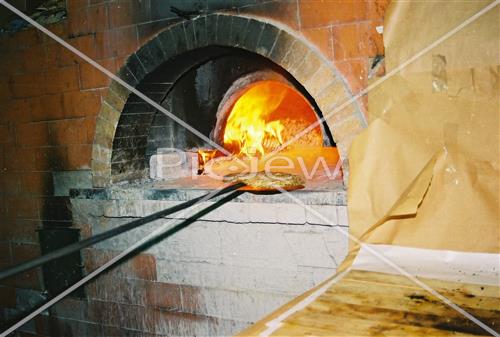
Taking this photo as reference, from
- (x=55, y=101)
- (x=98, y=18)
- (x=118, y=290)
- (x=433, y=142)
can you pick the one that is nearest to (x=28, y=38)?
(x=55, y=101)

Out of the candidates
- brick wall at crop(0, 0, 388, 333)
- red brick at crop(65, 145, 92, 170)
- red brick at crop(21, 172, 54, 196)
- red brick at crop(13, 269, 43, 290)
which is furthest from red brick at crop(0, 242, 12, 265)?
red brick at crop(65, 145, 92, 170)

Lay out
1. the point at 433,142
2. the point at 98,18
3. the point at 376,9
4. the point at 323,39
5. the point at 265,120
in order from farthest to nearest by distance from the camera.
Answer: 1. the point at 265,120
2. the point at 98,18
3. the point at 323,39
4. the point at 376,9
5. the point at 433,142

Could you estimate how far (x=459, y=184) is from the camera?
6.72ft

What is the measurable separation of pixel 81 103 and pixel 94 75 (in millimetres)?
354

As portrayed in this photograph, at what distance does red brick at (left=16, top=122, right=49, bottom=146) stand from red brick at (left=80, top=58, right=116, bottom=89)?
0.79 m

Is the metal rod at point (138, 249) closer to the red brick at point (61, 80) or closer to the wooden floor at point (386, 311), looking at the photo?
the wooden floor at point (386, 311)

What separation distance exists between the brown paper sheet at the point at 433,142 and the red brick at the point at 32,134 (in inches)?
151

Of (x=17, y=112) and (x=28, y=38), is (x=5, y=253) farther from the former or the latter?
(x=28, y=38)

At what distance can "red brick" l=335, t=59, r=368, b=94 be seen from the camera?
10.6 ft

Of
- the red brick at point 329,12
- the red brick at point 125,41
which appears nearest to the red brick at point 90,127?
the red brick at point 125,41

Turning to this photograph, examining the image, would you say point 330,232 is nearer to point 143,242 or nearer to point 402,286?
point 402,286

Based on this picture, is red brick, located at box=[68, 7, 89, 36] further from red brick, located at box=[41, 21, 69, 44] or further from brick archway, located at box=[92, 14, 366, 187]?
brick archway, located at box=[92, 14, 366, 187]

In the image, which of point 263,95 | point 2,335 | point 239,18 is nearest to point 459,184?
point 239,18

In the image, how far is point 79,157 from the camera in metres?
4.57
